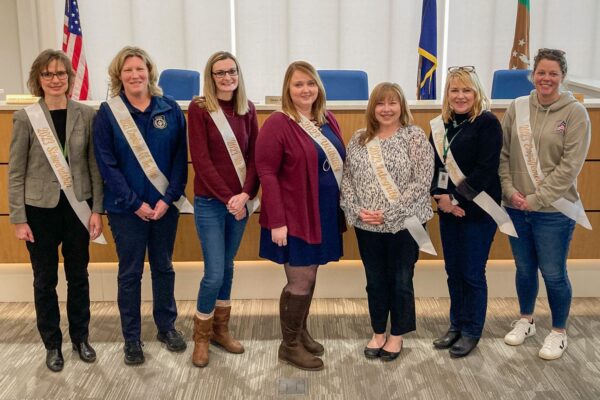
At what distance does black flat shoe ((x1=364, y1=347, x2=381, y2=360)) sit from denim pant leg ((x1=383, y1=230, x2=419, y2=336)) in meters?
0.13

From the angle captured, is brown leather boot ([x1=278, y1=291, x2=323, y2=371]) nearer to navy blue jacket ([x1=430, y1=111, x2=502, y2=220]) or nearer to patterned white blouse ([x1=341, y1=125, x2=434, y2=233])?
patterned white blouse ([x1=341, y1=125, x2=434, y2=233])

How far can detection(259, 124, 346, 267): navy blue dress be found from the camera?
2746mm

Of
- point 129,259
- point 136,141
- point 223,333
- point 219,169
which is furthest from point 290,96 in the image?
point 223,333

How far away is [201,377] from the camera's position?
289cm

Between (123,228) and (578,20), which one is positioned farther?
(578,20)

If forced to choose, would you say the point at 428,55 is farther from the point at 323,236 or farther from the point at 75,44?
the point at 323,236

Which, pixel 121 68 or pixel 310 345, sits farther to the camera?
pixel 310 345

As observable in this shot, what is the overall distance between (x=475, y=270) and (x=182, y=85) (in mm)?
2712

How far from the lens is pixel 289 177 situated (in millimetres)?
2699

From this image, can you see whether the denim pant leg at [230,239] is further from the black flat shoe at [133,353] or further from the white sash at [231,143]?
the black flat shoe at [133,353]

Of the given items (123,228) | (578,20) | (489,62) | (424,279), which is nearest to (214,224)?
(123,228)

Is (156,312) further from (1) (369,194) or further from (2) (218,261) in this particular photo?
(1) (369,194)

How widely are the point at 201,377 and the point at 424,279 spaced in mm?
1585

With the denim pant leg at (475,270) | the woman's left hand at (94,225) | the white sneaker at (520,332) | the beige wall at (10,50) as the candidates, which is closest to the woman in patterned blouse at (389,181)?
the denim pant leg at (475,270)
